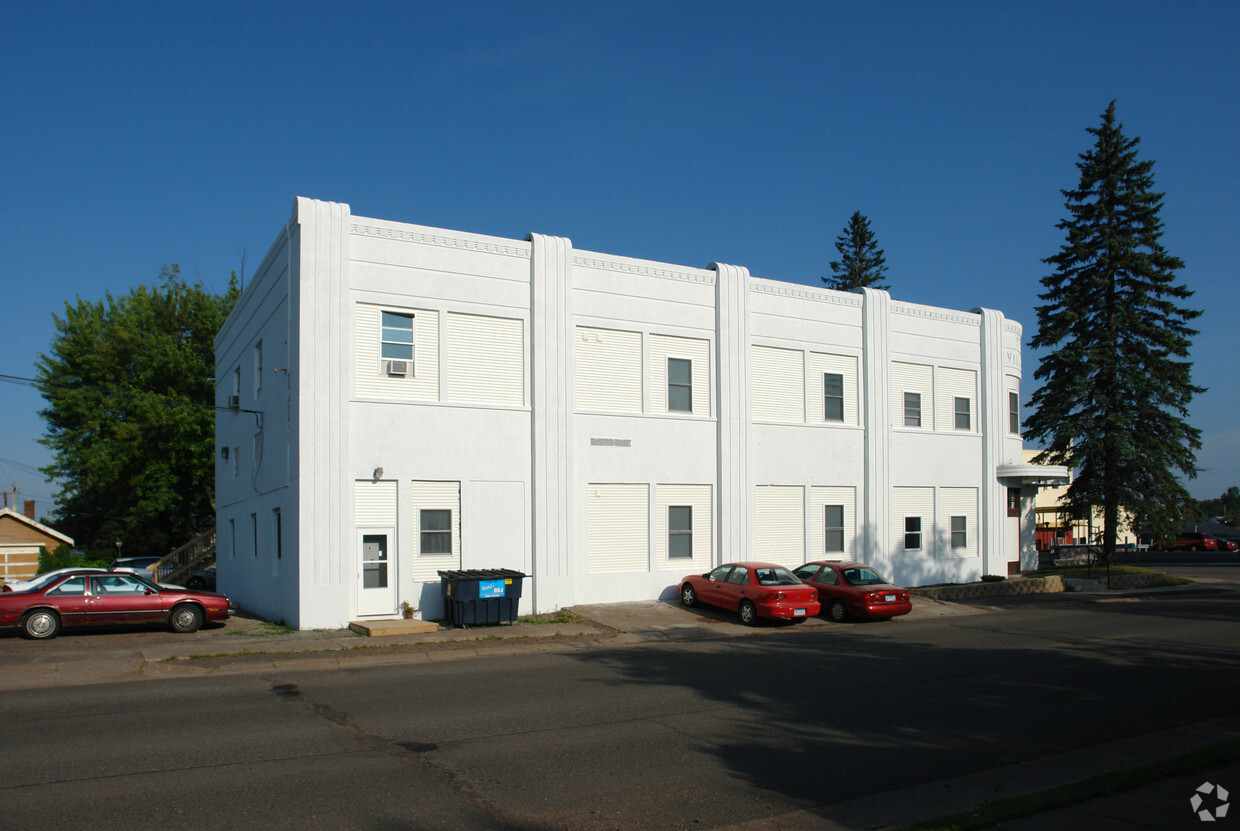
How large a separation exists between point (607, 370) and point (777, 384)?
19.3 feet

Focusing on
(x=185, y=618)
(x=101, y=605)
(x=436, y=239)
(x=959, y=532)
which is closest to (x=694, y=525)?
(x=436, y=239)

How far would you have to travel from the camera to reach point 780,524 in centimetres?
2603

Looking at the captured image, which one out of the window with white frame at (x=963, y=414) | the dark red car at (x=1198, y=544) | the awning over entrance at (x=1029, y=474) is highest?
the window with white frame at (x=963, y=414)

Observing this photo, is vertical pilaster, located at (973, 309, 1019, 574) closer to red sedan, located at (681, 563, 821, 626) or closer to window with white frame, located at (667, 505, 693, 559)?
window with white frame, located at (667, 505, 693, 559)

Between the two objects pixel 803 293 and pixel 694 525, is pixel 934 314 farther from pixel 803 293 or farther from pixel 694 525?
pixel 694 525

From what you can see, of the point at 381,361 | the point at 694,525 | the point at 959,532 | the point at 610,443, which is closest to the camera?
the point at 381,361

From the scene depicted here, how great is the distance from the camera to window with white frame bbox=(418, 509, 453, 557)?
2044 centimetres

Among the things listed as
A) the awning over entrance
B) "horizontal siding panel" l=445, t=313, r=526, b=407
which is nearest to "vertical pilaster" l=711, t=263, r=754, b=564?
"horizontal siding panel" l=445, t=313, r=526, b=407

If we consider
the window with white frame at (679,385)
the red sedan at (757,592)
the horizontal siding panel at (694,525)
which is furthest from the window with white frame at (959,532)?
the window with white frame at (679,385)

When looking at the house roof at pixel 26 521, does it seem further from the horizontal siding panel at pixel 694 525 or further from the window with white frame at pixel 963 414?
the window with white frame at pixel 963 414

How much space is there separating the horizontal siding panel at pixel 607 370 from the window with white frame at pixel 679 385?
3.40ft

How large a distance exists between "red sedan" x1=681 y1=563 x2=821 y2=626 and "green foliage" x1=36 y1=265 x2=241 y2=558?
3062cm

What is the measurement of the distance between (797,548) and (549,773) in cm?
Answer: 1925

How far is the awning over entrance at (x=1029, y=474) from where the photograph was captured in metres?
30.6
